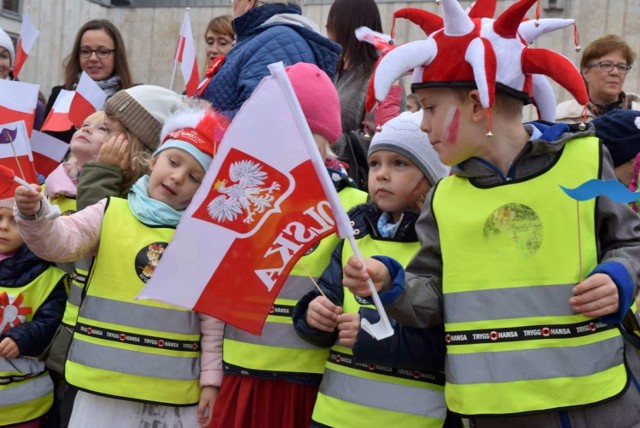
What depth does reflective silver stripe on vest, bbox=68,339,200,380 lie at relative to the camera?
3.90 meters

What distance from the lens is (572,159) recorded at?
2.99m

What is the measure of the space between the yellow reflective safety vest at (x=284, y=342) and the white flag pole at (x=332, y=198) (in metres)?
0.86

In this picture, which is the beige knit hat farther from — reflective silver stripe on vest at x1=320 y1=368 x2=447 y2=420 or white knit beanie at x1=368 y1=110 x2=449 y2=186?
reflective silver stripe on vest at x1=320 y1=368 x2=447 y2=420

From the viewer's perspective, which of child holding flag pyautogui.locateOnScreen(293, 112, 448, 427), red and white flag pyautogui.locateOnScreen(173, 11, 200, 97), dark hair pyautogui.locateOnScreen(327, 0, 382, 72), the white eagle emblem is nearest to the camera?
the white eagle emblem

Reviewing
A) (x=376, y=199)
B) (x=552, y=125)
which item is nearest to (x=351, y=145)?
(x=376, y=199)

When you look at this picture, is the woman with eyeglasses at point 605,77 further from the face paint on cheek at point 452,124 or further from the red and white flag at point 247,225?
the red and white flag at point 247,225

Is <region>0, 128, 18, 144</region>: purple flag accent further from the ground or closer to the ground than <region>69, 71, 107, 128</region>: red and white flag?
closer to the ground

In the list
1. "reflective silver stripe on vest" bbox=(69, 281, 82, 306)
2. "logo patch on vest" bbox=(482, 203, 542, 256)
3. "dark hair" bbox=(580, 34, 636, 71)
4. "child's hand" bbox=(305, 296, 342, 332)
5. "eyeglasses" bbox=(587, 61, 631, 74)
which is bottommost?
"child's hand" bbox=(305, 296, 342, 332)

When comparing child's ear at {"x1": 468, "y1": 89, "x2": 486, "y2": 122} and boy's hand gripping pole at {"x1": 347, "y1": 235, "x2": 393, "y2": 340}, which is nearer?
boy's hand gripping pole at {"x1": 347, "y1": 235, "x2": 393, "y2": 340}

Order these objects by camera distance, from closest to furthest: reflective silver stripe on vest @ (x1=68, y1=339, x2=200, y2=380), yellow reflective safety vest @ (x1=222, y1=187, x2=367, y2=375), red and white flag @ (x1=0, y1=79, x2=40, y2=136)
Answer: yellow reflective safety vest @ (x1=222, y1=187, x2=367, y2=375)
reflective silver stripe on vest @ (x1=68, y1=339, x2=200, y2=380)
red and white flag @ (x1=0, y1=79, x2=40, y2=136)

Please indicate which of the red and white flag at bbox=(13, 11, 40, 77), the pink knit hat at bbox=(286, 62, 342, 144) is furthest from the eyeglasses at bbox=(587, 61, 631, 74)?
the red and white flag at bbox=(13, 11, 40, 77)

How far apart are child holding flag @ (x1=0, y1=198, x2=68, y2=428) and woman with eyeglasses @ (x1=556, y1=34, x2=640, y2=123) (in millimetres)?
2964

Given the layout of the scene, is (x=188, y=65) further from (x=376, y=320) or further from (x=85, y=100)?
(x=376, y=320)

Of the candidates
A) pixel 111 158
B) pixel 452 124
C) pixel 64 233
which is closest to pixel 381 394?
pixel 452 124
